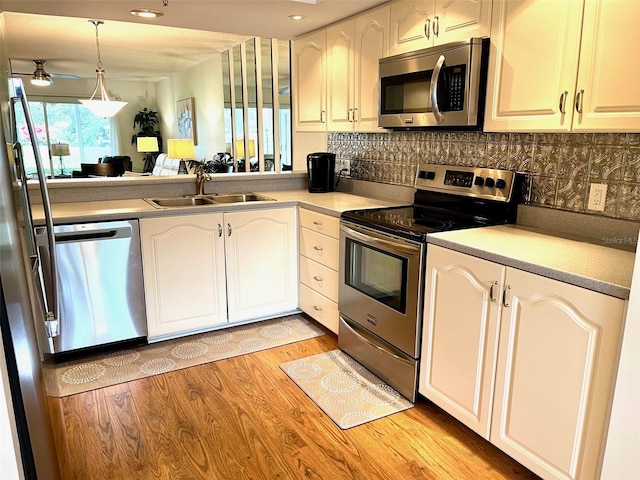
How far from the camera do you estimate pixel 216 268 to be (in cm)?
302

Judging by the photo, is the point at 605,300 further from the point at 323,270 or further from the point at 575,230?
the point at 323,270

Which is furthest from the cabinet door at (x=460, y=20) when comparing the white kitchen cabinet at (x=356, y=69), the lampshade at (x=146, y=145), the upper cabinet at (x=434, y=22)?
the lampshade at (x=146, y=145)

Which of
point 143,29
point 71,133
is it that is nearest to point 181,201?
point 143,29

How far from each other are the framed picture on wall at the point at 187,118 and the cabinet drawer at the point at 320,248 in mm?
5821

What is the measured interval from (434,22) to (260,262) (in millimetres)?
1767

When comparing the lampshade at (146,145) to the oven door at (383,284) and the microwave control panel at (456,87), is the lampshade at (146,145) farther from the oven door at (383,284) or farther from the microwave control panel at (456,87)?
the microwave control panel at (456,87)

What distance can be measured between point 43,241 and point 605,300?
7.73 ft

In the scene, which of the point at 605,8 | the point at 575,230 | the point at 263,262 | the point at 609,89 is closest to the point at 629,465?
the point at 575,230

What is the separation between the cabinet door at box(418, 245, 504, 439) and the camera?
6.06ft

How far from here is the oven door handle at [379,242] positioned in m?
2.16

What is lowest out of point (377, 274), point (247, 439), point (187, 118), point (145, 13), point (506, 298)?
point (247, 439)

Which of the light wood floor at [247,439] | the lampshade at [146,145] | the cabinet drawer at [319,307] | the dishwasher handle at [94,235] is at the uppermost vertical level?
the lampshade at [146,145]

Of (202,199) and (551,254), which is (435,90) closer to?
(551,254)

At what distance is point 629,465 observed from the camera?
136cm
